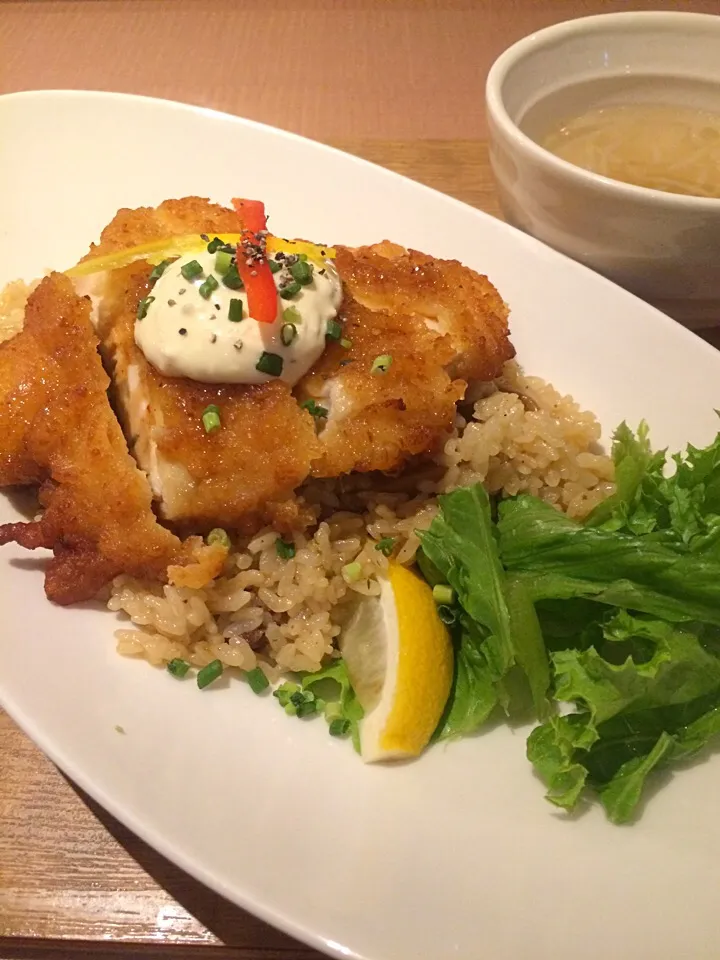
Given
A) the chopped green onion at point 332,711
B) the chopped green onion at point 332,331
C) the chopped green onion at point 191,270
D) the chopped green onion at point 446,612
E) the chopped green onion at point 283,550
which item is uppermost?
the chopped green onion at point 191,270

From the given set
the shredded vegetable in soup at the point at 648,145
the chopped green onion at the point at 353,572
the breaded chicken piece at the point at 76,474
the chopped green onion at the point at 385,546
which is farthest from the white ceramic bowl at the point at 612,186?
the breaded chicken piece at the point at 76,474

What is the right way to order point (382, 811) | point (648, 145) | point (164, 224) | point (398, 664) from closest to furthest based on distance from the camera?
point (382, 811) < point (398, 664) < point (164, 224) < point (648, 145)

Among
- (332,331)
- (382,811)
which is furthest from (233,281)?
(382,811)

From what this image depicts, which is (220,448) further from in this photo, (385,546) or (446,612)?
(446,612)

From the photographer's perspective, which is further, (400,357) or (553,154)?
(553,154)

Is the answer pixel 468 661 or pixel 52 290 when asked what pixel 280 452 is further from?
pixel 52 290

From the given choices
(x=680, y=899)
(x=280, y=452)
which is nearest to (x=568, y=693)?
(x=680, y=899)

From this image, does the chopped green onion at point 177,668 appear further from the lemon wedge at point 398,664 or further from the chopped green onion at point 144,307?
the chopped green onion at point 144,307
